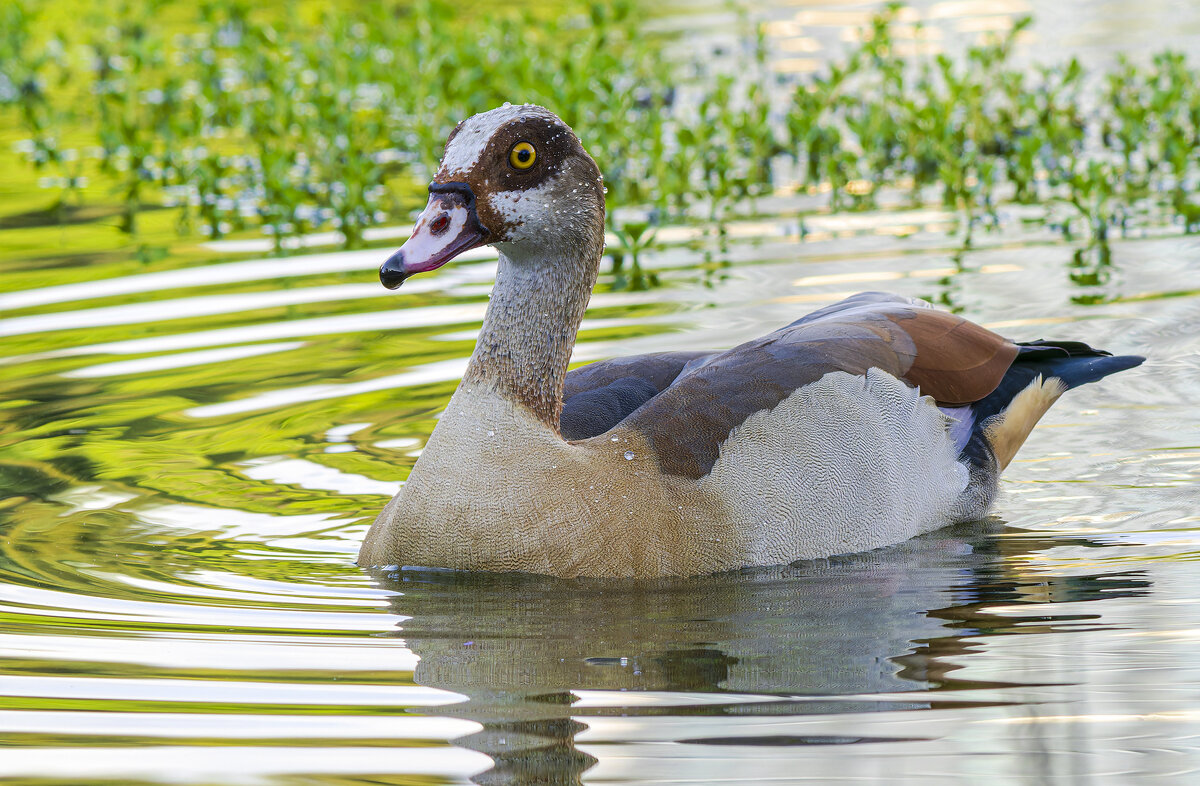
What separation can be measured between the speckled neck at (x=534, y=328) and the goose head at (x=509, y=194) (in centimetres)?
3

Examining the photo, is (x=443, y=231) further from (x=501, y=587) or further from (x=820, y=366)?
(x=820, y=366)

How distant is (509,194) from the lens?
219 inches

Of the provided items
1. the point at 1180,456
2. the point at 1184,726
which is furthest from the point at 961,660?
the point at 1180,456

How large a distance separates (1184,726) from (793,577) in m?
1.88

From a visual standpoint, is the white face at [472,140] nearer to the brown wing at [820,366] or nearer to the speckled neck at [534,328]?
the speckled neck at [534,328]

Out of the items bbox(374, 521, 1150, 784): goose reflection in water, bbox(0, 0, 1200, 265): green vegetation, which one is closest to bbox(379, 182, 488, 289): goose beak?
bbox(374, 521, 1150, 784): goose reflection in water

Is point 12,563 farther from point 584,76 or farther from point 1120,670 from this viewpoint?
point 584,76

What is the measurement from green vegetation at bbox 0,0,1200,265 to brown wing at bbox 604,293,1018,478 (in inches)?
119

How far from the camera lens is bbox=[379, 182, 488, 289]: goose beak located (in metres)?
5.35

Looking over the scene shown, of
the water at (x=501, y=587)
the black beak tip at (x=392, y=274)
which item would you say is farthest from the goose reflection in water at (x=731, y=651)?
the black beak tip at (x=392, y=274)

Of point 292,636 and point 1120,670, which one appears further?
point 292,636

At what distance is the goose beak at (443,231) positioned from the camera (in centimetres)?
535

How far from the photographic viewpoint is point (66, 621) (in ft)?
17.1

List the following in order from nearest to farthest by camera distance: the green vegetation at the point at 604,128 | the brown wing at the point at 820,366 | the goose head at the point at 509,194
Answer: the goose head at the point at 509,194
the brown wing at the point at 820,366
the green vegetation at the point at 604,128
